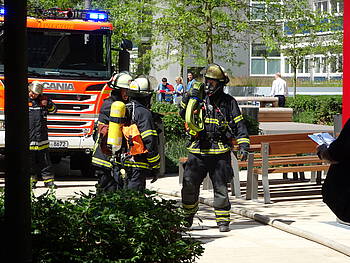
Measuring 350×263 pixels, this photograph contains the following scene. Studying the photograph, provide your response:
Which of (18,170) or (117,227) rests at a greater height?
(18,170)

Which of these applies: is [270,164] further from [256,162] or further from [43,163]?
[43,163]

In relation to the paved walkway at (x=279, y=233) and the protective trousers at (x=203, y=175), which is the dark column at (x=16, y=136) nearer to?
the paved walkway at (x=279, y=233)

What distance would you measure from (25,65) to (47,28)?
11404mm

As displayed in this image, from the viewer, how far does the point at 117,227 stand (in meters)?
6.03

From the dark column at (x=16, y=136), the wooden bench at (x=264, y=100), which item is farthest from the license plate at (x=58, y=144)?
the wooden bench at (x=264, y=100)

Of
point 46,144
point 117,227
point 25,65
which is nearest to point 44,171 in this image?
point 46,144

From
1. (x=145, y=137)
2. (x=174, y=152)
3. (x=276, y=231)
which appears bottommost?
(x=276, y=231)

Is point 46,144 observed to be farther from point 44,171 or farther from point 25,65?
point 25,65

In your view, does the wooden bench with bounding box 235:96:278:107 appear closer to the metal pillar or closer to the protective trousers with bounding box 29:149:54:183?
the protective trousers with bounding box 29:149:54:183

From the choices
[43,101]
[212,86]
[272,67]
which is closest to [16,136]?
[212,86]

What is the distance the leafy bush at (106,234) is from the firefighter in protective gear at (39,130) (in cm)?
739

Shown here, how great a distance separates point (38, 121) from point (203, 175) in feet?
14.9

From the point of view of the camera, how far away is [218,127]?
32.6 feet

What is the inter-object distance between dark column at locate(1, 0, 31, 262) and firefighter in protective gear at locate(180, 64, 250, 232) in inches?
189
